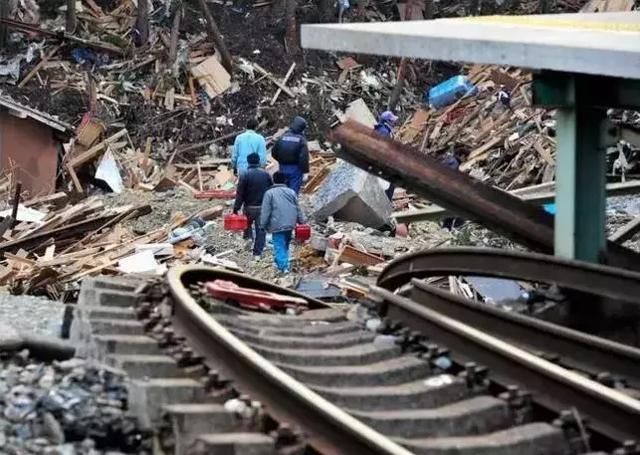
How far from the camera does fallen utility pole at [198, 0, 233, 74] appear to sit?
29.6 metres

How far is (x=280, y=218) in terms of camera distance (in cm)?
1470

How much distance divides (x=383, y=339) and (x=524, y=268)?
1348 mm

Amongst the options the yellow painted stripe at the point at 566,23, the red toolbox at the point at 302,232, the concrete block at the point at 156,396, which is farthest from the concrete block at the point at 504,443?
the red toolbox at the point at 302,232

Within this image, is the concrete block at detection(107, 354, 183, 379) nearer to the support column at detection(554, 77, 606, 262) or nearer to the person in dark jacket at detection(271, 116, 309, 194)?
the support column at detection(554, 77, 606, 262)

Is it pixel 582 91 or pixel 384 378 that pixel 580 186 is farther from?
pixel 384 378

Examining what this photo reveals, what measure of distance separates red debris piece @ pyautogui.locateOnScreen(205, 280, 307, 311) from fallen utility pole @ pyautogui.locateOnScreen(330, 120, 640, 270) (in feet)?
4.00

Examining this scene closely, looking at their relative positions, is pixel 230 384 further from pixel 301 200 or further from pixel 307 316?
pixel 301 200

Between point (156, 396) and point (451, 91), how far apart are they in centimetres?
2343

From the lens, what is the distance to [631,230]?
33.5ft

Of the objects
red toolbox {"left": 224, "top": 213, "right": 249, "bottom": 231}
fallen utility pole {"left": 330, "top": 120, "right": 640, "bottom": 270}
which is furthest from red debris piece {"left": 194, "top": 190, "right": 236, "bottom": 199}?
fallen utility pole {"left": 330, "top": 120, "right": 640, "bottom": 270}

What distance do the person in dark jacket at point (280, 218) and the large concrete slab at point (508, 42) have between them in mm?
4765

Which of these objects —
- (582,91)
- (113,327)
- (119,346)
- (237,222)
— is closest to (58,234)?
(237,222)

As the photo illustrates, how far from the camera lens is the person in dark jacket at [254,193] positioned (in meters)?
15.8

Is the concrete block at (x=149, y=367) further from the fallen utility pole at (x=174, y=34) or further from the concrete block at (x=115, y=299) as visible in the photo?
the fallen utility pole at (x=174, y=34)
